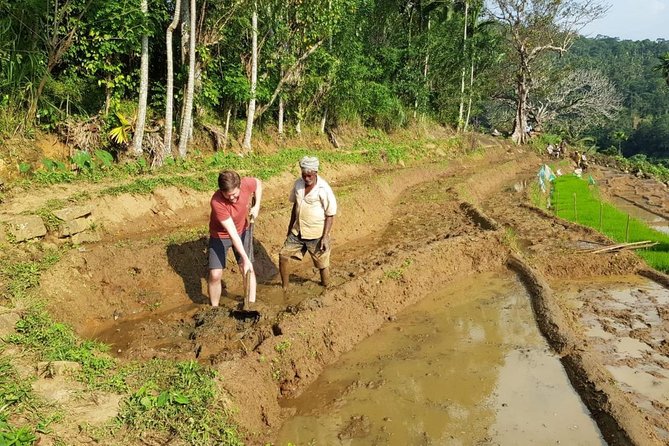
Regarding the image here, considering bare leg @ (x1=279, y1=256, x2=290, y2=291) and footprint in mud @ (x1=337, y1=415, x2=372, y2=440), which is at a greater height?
bare leg @ (x1=279, y1=256, x2=290, y2=291)

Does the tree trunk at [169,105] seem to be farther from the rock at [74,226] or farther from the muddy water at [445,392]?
the muddy water at [445,392]

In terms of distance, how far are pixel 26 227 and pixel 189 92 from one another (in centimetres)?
518

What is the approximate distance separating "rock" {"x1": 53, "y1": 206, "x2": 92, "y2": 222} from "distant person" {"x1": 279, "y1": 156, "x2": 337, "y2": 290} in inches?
122

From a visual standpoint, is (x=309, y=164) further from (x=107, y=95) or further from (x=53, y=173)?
(x=107, y=95)

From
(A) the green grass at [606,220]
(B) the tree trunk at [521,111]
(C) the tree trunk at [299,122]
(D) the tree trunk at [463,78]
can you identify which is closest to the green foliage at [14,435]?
(A) the green grass at [606,220]

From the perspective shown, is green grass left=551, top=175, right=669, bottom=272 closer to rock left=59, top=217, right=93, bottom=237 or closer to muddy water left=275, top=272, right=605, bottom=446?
muddy water left=275, top=272, right=605, bottom=446

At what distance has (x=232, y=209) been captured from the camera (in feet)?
18.1

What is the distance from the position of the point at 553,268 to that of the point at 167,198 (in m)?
7.30

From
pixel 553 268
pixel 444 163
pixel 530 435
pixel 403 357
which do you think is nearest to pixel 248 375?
pixel 403 357

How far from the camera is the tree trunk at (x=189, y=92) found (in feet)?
33.3

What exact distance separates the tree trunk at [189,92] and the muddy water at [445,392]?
6.68 meters

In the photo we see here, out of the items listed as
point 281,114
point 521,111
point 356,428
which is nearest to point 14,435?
point 356,428

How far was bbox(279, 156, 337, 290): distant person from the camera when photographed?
6164 mm

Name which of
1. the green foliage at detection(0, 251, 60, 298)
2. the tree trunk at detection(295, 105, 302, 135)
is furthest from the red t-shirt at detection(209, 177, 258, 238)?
the tree trunk at detection(295, 105, 302, 135)
